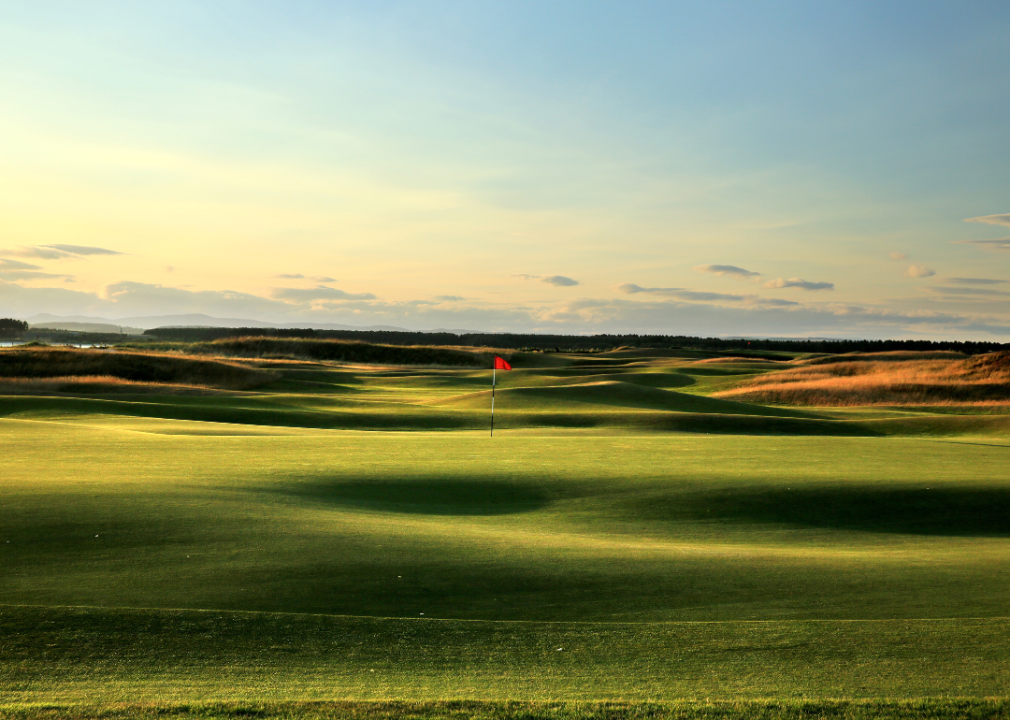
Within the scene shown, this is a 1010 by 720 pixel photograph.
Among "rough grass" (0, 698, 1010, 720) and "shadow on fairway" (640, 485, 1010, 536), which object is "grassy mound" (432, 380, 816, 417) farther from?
"rough grass" (0, 698, 1010, 720)

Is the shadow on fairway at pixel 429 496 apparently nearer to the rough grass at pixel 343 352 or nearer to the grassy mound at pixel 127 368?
the grassy mound at pixel 127 368

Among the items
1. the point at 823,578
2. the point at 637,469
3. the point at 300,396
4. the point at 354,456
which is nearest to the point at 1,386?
the point at 300,396

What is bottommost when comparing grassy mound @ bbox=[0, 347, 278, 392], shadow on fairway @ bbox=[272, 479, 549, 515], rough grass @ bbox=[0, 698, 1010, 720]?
shadow on fairway @ bbox=[272, 479, 549, 515]

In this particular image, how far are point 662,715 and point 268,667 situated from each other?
10.3 ft

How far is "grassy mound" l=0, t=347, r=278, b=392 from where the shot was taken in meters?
53.1

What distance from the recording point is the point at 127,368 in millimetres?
54875

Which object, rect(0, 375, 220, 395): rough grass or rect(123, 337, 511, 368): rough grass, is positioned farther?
rect(123, 337, 511, 368): rough grass

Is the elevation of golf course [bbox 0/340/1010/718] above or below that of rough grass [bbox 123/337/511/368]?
below

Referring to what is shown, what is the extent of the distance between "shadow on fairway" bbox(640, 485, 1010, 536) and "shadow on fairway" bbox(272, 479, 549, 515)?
2.34 meters

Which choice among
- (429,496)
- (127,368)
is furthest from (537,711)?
(127,368)

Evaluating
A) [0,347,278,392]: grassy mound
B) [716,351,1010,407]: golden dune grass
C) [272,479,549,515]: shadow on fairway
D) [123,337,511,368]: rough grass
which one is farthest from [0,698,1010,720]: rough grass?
[123,337,511,368]: rough grass

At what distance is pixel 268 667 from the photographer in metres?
6.43

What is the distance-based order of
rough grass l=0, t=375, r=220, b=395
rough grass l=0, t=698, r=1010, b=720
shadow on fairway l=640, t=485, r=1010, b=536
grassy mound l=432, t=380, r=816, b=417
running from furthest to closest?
rough grass l=0, t=375, r=220, b=395
grassy mound l=432, t=380, r=816, b=417
shadow on fairway l=640, t=485, r=1010, b=536
rough grass l=0, t=698, r=1010, b=720

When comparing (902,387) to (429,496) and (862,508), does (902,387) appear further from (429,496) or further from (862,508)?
(429,496)
